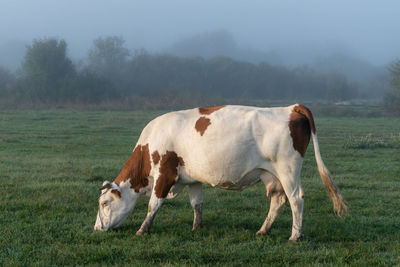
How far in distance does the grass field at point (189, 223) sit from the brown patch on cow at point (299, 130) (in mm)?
1310

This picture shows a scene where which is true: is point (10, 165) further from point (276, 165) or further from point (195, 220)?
point (276, 165)

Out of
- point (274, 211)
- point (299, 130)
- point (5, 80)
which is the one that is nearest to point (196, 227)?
point (274, 211)

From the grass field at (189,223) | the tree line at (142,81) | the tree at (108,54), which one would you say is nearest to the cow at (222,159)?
the grass field at (189,223)

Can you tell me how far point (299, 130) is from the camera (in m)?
6.41

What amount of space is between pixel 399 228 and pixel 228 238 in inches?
112

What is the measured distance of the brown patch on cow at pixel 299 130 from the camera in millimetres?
6367

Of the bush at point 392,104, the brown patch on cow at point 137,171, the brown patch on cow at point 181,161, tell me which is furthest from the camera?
the bush at point 392,104

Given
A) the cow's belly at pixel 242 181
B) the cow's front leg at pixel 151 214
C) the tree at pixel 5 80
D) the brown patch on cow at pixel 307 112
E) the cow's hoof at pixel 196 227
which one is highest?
the tree at pixel 5 80

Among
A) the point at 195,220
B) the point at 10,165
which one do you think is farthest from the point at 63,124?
the point at 195,220

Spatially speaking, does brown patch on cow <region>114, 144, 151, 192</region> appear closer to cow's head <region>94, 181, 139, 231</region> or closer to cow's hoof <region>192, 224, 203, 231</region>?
cow's head <region>94, 181, 139, 231</region>

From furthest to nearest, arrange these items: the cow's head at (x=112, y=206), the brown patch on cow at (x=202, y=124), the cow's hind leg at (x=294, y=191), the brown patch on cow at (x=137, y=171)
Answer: the brown patch on cow at (x=137, y=171) < the cow's head at (x=112, y=206) < the brown patch on cow at (x=202, y=124) < the cow's hind leg at (x=294, y=191)

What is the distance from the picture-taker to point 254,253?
5.74 meters

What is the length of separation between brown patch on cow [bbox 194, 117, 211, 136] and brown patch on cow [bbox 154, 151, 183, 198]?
0.52 m

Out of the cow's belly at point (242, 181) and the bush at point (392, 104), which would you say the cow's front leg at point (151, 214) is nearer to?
the cow's belly at point (242, 181)
